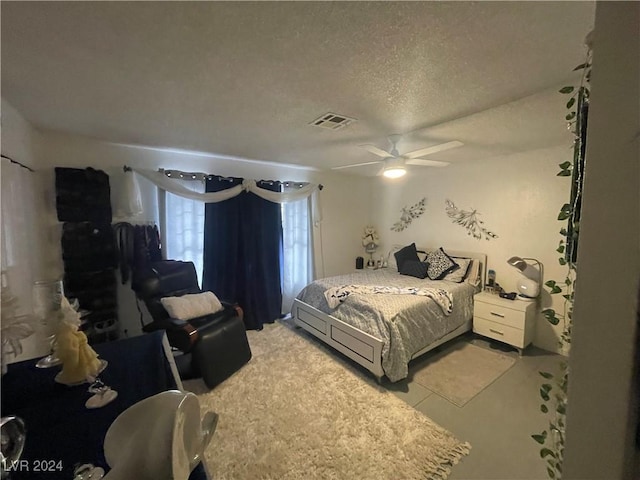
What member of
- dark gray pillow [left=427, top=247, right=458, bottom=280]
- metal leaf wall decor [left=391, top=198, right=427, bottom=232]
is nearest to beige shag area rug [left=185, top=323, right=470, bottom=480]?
dark gray pillow [left=427, top=247, right=458, bottom=280]

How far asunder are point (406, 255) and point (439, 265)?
1.88 ft

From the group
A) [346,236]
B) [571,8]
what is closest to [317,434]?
[571,8]

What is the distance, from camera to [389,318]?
7.62ft

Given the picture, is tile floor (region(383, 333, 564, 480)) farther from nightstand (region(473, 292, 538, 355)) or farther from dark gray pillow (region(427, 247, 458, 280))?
dark gray pillow (region(427, 247, 458, 280))

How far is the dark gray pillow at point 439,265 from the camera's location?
3438 mm

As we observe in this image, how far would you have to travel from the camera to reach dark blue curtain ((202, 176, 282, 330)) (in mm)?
3258

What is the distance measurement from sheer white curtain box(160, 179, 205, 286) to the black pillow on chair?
Result: 9.24 ft

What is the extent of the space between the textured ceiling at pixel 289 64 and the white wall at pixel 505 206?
0.88 m

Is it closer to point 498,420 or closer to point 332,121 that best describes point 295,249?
point 332,121

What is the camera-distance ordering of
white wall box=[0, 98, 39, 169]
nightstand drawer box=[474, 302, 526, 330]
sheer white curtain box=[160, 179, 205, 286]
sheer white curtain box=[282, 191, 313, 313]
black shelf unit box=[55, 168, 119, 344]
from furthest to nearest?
sheer white curtain box=[282, 191, 313, 313] < sheer white curtain box=[160, 179, 205, 286] < nightstand drawer box=[474, 302, 526, 330] < black shelf unit box=[55, 168, 119, 344] < white wall box=[0, 98, 39, 169]

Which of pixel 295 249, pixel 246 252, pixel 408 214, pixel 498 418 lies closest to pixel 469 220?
pixel 408 214

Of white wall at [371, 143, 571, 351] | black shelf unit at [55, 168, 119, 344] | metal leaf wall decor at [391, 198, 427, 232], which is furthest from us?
metal leaf wall decor at [391, 198, 427, 232]

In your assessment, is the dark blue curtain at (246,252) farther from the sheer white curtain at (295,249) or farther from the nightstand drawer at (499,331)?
the nightstand drawer at (499,331)

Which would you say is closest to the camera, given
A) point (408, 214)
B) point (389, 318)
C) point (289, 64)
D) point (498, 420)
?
point (289, 64)
